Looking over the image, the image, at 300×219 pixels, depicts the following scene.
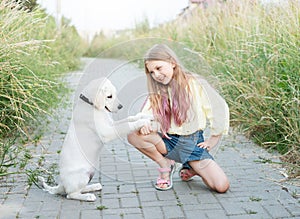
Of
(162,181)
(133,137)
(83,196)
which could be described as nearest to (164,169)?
(162,181)

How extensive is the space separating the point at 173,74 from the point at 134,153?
1583 millimetres

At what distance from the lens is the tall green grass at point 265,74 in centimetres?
504

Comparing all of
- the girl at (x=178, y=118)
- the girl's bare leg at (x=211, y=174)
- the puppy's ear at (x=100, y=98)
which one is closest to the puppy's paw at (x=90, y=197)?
the girl at (x=178, y=118)

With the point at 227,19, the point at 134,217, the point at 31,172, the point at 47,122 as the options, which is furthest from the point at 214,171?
the point at 227,19

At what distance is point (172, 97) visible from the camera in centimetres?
415

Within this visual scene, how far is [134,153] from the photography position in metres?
5.43

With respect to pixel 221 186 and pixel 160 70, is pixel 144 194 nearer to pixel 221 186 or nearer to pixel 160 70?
pixel 221 186

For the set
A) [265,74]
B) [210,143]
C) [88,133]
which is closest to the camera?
[88,133]

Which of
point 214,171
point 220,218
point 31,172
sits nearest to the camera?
point 220,218

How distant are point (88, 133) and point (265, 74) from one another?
285 cm

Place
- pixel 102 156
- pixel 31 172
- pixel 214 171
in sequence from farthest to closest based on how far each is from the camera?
pixel 102 156, pixel 31 172, pixel 214 171

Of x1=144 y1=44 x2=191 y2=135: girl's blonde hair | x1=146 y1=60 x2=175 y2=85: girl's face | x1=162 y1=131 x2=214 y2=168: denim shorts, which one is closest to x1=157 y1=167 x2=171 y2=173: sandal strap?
x1=162 y1=131 x2=214 y2=168: denim shorts

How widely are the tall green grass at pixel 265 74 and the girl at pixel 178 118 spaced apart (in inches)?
29.9

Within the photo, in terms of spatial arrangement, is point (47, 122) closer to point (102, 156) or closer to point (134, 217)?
point (102, 156)
